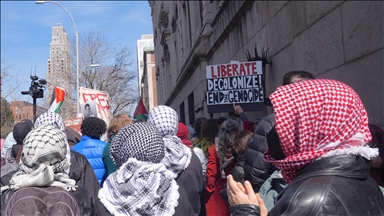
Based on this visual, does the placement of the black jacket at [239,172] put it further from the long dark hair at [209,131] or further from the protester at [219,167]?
the long dark hair at [209,131]

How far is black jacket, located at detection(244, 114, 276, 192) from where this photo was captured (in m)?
4.12

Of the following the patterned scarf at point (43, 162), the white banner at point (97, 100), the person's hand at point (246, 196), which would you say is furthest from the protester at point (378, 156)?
the white banner at point (97, 100)

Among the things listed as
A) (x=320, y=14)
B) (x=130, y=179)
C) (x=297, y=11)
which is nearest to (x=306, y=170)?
(x=130, y=179)

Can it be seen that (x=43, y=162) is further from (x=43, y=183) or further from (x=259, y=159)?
(x=259, y=159)

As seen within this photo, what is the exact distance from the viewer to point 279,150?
2236 mm

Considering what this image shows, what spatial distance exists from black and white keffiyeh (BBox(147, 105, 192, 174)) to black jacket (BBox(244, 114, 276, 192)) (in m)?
0.56

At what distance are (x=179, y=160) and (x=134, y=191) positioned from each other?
39.5 inches

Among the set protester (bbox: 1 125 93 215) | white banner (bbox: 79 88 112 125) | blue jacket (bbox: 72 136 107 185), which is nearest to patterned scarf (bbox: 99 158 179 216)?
protester (bbox: 1 125 93 215)

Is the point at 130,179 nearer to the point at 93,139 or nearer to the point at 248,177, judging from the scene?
the point at 248,177

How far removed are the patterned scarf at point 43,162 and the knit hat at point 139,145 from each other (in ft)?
1.23

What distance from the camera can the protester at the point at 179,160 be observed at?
399 cm

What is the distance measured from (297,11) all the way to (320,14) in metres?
0.93

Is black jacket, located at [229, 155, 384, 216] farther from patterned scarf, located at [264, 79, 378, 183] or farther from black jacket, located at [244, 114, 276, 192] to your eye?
black jacket, located at [244, 114, 276, 192]

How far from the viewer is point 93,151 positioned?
5.98m
